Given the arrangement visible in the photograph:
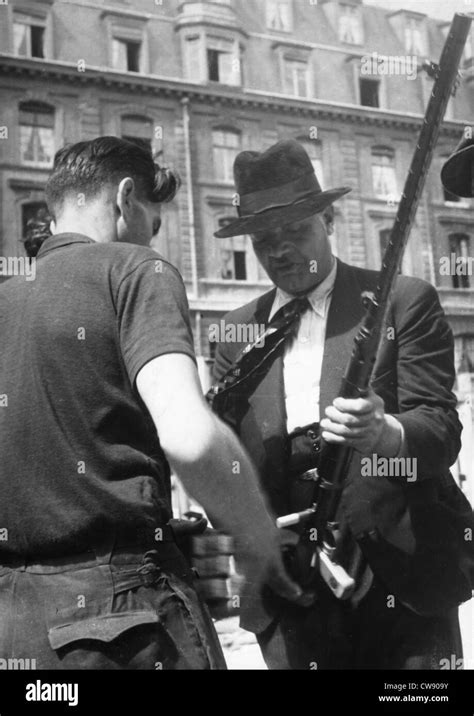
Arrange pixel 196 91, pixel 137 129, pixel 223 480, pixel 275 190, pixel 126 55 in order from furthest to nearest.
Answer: pixel 137 129, pixel 196 91, pixel 126 55, pixel 275 190, pixel 223 480

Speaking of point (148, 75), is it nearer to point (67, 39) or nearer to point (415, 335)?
point (67, 39)

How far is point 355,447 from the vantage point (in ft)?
5.21

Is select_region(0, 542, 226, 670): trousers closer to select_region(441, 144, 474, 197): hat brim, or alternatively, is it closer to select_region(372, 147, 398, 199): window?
select_region(441, 144, 474, 197): hat brim

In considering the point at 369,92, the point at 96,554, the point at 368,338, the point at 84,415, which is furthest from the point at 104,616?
the point at 369,92

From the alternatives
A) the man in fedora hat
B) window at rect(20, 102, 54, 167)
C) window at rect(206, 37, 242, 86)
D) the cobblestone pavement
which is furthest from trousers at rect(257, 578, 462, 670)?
window at rect(206, 37, 242, 86)

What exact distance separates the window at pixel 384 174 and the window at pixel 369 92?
0.16 m

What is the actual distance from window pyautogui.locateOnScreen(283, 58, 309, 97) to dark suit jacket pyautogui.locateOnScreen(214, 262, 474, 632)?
1.16 meters

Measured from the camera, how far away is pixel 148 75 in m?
2.79

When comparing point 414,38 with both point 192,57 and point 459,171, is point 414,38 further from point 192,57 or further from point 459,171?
point 192,57

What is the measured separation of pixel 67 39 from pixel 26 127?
1.16 feet

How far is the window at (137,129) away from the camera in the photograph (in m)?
2.87

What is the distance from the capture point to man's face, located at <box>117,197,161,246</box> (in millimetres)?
1509

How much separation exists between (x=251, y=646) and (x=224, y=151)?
5.52 ft
